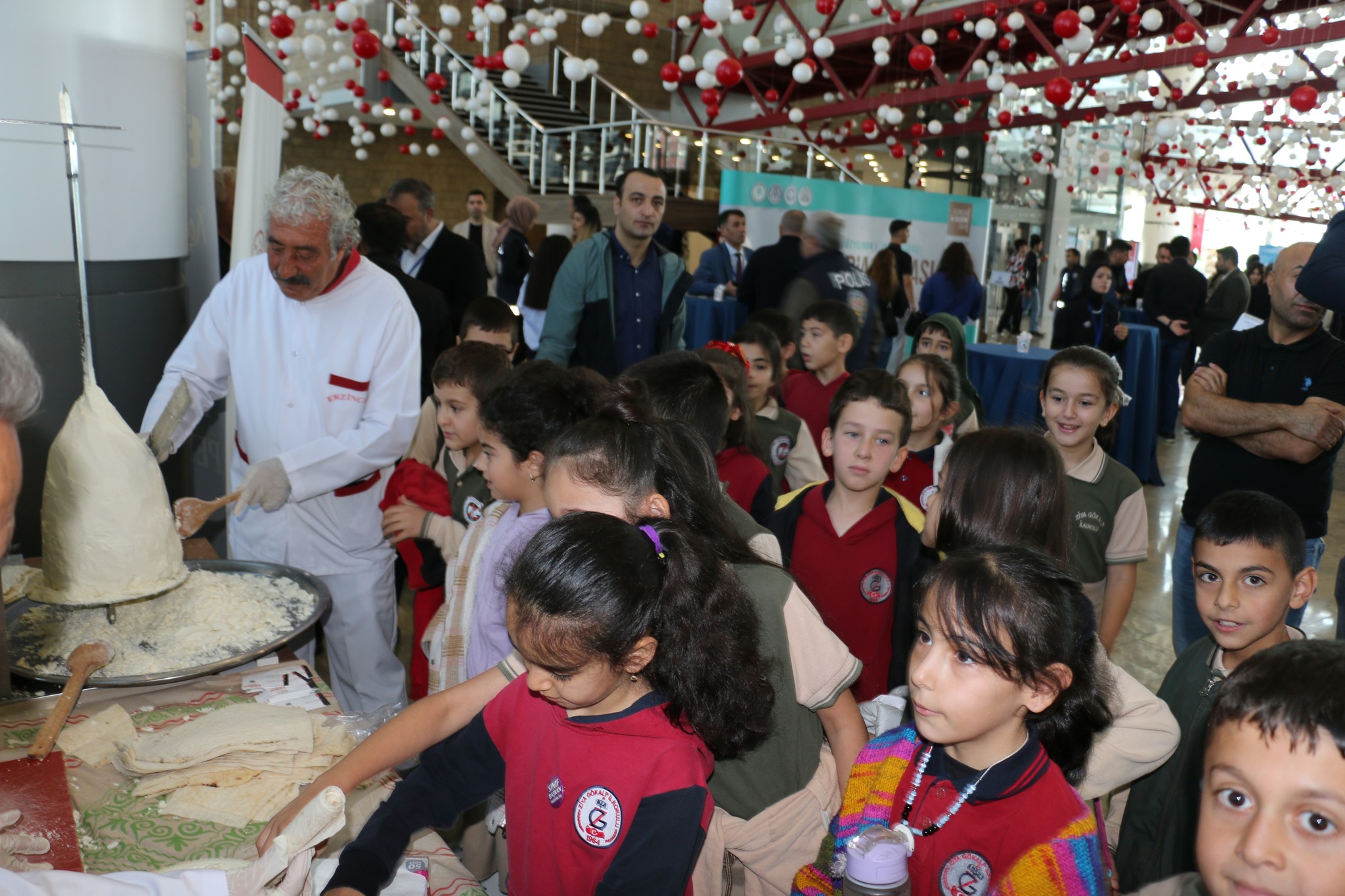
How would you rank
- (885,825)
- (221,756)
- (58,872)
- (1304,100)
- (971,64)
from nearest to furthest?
1. (58,872)
2. (885,825)
3. (221,756)
4. (1304,100)
5. (971,64)

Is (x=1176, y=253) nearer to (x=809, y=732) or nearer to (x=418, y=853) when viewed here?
(x=809, y=732)

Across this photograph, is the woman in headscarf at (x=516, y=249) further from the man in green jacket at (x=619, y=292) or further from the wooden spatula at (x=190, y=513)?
the wooden spatula at (x=190, y=513)

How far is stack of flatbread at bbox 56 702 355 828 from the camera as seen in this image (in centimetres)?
135

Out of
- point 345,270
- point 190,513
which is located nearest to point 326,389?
point 345,270

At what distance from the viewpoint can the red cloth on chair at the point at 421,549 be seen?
8.16ft

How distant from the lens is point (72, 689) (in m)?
1.44

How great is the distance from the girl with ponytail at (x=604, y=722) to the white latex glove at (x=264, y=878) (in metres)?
0.10

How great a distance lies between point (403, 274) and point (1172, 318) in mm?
6947

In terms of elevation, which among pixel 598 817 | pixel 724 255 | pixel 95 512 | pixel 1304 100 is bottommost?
pixel 598 817

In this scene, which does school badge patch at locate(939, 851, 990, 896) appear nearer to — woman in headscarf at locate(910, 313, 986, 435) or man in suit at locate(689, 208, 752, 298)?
woman in headscarf at locate(910, 313, 986, 435)

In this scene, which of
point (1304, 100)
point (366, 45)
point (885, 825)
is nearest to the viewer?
point (885, 825)

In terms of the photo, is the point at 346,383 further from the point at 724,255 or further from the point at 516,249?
the point at 724,255

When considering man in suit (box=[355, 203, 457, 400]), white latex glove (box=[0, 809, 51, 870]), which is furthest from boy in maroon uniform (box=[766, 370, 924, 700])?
man in suit (box=[355, 203, 457, 400])

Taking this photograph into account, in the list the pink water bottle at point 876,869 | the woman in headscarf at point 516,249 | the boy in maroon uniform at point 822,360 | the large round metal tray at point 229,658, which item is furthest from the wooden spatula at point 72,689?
the woman in headscarf at point 516,249
